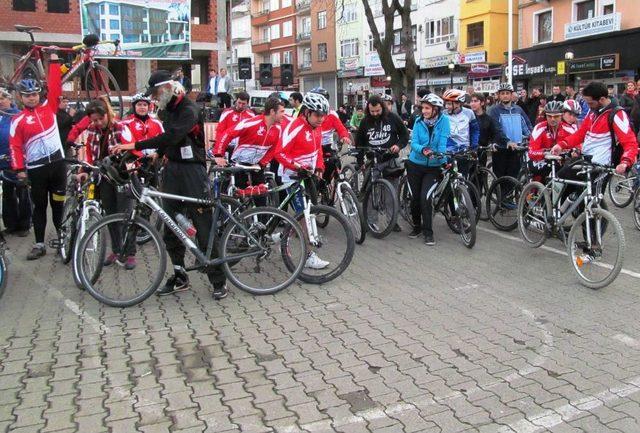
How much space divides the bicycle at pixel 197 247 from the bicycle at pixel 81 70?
5.40 meters

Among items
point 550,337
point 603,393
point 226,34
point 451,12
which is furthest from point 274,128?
point 451,12

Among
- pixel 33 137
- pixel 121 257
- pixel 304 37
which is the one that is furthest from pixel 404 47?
pixel 304 37

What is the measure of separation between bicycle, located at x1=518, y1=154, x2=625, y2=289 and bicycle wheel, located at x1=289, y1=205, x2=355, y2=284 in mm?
2164

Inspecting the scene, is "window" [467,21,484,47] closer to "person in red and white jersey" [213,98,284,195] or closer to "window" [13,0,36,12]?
"window" [13,0,36,12]

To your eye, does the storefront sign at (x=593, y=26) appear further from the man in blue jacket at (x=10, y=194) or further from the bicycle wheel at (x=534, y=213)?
the man in blue jacket at (x=10, y=194)

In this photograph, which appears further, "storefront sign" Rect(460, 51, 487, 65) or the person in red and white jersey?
"storefront sign" Rect(460, 51, 487, 65)

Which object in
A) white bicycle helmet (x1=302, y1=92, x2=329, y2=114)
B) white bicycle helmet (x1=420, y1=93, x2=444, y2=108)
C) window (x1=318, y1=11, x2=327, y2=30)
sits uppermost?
window (x1=318, y1=11, x2=327, y2=30)

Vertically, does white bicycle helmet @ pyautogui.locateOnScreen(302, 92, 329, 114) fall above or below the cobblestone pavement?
above

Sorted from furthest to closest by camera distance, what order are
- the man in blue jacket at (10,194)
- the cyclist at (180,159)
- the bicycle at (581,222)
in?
the man in blue jacket at (10,194), the bicycle at (581,222), the cyclist at (180,159)

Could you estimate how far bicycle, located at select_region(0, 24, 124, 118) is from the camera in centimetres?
1059

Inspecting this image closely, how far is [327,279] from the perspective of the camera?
20.0ft

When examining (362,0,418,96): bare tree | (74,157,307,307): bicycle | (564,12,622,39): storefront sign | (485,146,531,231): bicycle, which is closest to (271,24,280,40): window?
(564,12,622,39): storefront sign

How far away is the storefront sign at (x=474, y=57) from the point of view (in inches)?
1513

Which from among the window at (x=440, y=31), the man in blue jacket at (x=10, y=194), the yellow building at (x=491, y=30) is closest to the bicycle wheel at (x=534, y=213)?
the man in blue jacket at (x=10, y=194)
